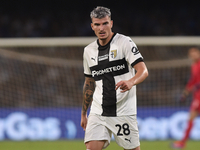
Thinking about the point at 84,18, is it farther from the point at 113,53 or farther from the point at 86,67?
the point at 113,53


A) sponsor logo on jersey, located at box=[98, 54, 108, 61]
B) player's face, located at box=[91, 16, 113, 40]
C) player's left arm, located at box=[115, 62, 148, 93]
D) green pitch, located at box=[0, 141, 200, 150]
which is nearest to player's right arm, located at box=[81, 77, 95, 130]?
sponsor logo on jersey, located at box=[98, 54, 108, 61]

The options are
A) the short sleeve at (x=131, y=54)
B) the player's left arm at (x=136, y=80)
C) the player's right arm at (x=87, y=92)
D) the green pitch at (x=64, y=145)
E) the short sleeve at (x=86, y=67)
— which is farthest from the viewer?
the green pitch at (x=64, y=145)

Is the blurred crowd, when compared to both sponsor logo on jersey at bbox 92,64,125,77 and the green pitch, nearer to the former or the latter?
the green pitch

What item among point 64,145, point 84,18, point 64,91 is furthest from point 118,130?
point 84,18

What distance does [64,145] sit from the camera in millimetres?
7660

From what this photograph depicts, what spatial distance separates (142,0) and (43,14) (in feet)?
14.1

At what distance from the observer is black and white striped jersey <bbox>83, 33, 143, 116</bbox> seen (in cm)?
346

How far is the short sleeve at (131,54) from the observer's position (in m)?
3.31

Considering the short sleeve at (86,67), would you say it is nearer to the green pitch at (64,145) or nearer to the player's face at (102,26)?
the player's face at (102,26)

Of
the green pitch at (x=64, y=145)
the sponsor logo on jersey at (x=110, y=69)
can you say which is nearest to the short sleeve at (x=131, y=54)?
the sponsor logo on jersey at (x=110, y=69)

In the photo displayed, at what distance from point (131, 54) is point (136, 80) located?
1.24 feet

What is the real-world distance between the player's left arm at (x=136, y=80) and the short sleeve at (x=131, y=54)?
0.14ft

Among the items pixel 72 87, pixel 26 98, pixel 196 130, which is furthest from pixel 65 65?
pixel 196 130

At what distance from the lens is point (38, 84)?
31.1 feet
